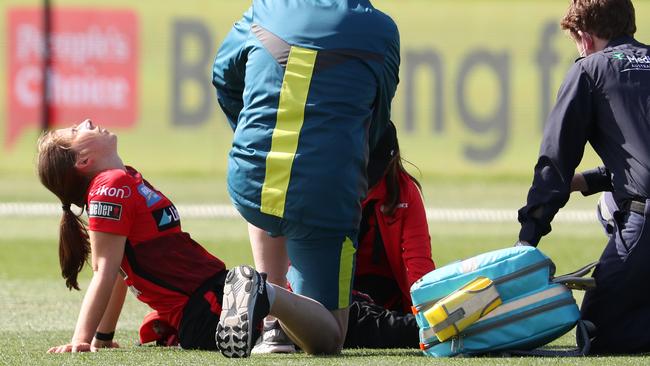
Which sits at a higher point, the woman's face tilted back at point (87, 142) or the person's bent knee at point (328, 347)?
the woman's face tilted back at point (87, 142)

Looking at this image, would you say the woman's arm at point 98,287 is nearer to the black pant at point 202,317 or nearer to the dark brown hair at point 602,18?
the black pant at point 202,317

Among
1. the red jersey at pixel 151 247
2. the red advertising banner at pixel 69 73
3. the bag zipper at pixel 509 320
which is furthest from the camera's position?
the red advertising banner at pixel 69 73

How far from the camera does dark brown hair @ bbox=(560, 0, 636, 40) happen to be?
5285 mm

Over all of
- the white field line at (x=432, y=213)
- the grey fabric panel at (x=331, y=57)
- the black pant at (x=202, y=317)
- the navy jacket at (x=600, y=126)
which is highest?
the grey fabric panel at (x=331, y=57)

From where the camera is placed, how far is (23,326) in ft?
20.2

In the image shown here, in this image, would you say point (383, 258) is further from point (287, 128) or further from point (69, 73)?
point (69, 73)

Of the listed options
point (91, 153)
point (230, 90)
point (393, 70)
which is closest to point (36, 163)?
point (91, 153)

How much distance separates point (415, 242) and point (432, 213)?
296 inches

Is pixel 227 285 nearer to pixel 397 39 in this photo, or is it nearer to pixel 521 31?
pixel 397 39

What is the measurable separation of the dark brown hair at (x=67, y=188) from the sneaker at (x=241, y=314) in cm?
97

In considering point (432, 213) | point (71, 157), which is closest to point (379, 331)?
point (71, 157)

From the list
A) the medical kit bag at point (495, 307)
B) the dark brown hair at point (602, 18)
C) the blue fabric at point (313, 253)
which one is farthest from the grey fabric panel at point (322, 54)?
the dark brown hair at point (602, 18)

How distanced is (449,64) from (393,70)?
12.4 metres

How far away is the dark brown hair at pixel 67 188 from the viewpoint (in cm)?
522
